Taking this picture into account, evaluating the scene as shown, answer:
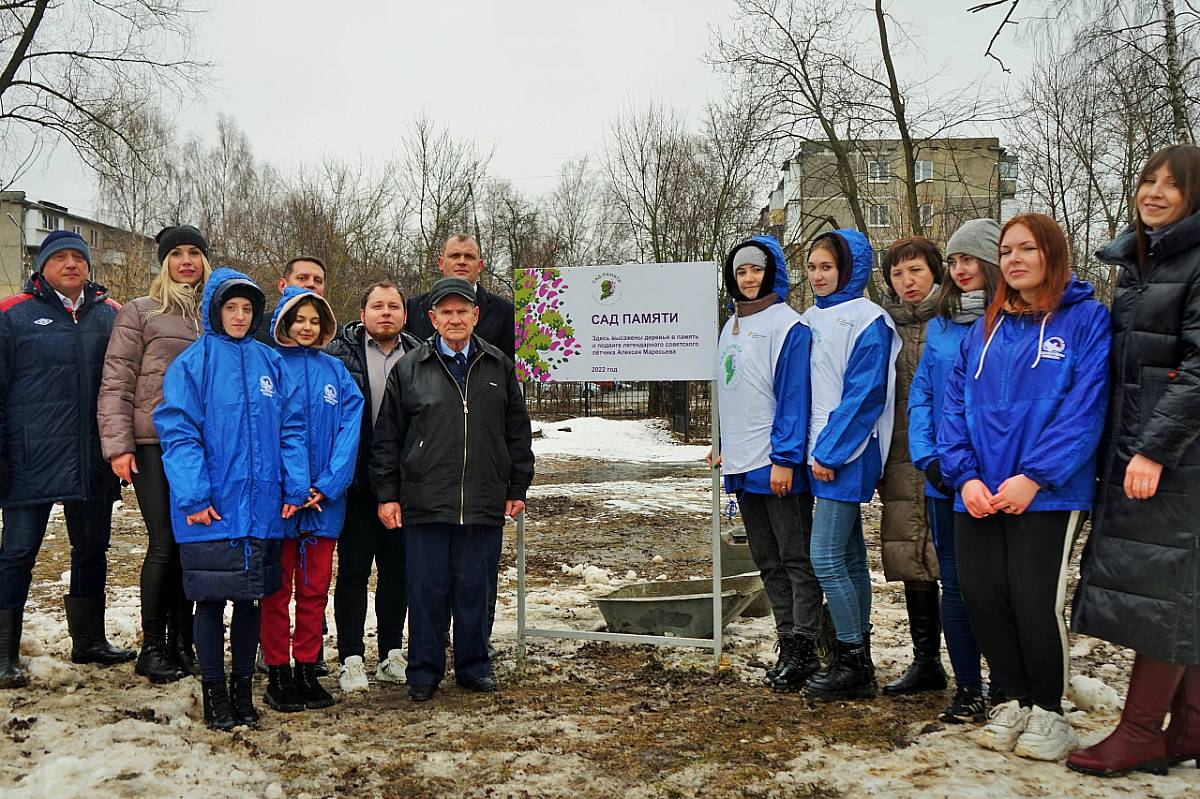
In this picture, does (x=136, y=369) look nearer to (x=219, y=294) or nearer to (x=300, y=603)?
(x=219, y=294)

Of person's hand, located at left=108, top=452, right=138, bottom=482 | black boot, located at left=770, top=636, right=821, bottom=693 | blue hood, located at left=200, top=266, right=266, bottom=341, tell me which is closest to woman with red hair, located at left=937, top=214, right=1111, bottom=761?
black boot, located at left=770, top=636, right=821, bottom=693

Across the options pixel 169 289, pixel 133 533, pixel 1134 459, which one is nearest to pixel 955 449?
pixel 1134 459

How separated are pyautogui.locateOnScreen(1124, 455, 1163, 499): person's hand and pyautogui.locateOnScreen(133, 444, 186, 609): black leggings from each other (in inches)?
161

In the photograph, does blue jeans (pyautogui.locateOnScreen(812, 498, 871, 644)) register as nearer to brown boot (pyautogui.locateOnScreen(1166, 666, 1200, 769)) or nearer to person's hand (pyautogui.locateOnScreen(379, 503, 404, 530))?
brown boot (pyautogui.locateOnScreen(1166, 666, 1200, 769))

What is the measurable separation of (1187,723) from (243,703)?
3744 millimetres

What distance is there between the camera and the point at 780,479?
4.31 metres

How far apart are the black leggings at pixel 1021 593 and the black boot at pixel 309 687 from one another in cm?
288

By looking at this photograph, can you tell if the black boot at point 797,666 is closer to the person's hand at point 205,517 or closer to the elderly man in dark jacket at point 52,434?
the person's hand at point 205,517

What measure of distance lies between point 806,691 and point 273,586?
8.08ft

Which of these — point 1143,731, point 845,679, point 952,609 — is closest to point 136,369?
point 845,679

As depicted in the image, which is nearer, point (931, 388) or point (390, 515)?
point (931, 388)

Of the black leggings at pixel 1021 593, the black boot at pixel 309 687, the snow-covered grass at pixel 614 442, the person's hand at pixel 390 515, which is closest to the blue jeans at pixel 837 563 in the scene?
the black leggings at pixel 1021 593

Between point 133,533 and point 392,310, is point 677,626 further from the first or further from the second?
point 133,533

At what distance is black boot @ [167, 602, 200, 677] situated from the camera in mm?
4645
